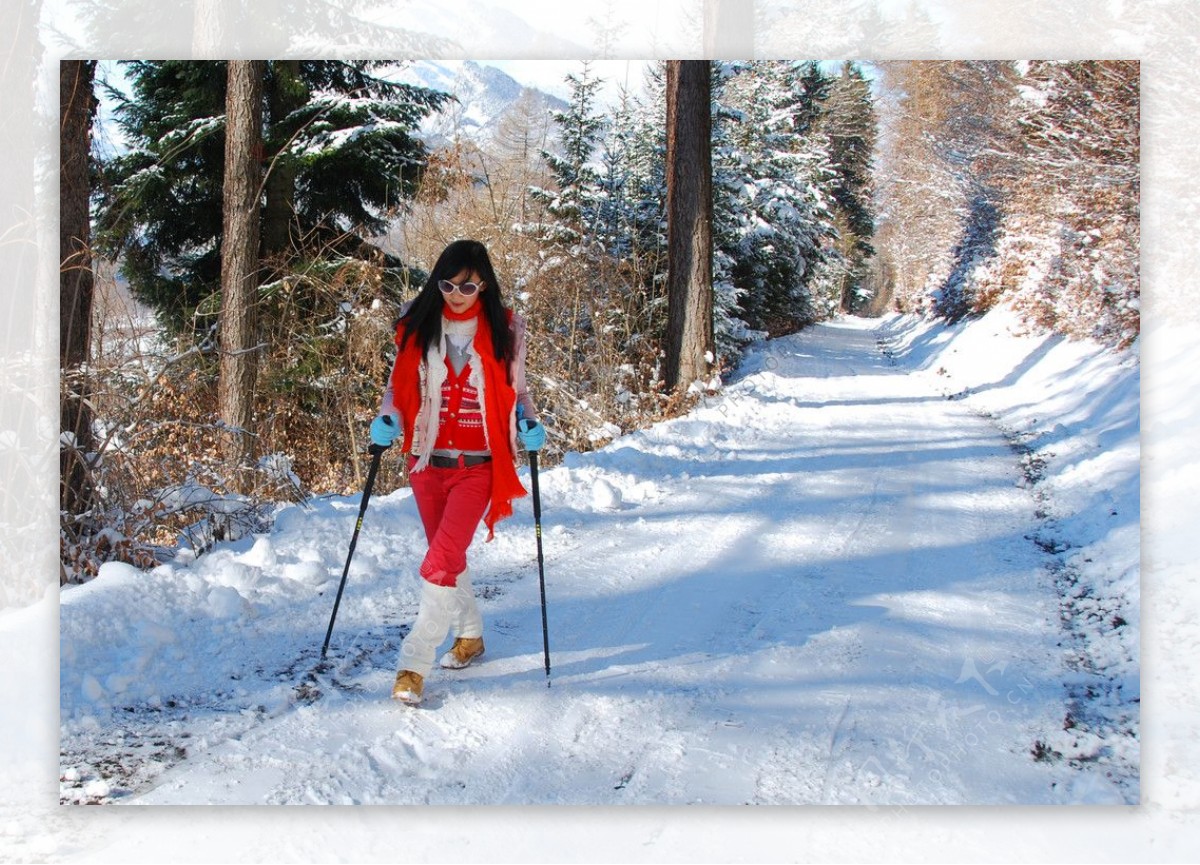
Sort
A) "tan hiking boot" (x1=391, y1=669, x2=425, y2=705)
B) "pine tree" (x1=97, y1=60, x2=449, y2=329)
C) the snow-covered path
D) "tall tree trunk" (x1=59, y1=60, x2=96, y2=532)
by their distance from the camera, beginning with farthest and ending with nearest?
1. "pine tree" (x1=97, y1=60, x2=449, y2=329)
2. "tall tree trunk" (x1=59, y1=60, x2=96, y2=532)
3. "tan hiking boot" (x1=391, y1=669, x2=425, y2=705)
4. the snow-covered path

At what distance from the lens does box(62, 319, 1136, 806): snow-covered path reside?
10.6 ft

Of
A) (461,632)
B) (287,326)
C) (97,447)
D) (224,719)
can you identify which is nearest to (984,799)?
(461,632)

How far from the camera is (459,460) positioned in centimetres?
374

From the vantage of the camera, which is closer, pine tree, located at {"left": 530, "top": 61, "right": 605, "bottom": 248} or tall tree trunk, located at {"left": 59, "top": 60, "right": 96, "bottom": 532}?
tall tree trunk, located at {"left": 59, "top": 60, "right": 96, "bottom": 532}

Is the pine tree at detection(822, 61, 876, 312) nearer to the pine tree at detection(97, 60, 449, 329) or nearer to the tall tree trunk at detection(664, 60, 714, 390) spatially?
the tall tree trunk at detection(664, 60, 714, 390)

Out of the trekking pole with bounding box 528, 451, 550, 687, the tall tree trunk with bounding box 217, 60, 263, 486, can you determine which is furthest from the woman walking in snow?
the tall tree trunk with bounding box 217, 60, 263, 486

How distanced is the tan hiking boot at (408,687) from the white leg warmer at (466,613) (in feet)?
1.11

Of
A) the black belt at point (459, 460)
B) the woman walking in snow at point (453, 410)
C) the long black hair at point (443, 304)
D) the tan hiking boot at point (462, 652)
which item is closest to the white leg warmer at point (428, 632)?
the woman walking in snow at point (453, 410)

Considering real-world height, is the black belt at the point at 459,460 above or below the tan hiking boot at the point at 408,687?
above

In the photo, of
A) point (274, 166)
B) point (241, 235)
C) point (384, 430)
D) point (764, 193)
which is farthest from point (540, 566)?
point (764, 193)

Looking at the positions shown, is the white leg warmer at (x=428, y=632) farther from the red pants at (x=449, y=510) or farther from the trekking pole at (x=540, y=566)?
the trekking pole at (x=540, y=566)

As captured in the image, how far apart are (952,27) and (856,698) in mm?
3560

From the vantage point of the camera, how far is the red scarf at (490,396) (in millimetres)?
3730

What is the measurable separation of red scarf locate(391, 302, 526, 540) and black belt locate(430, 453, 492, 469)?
6 cm
